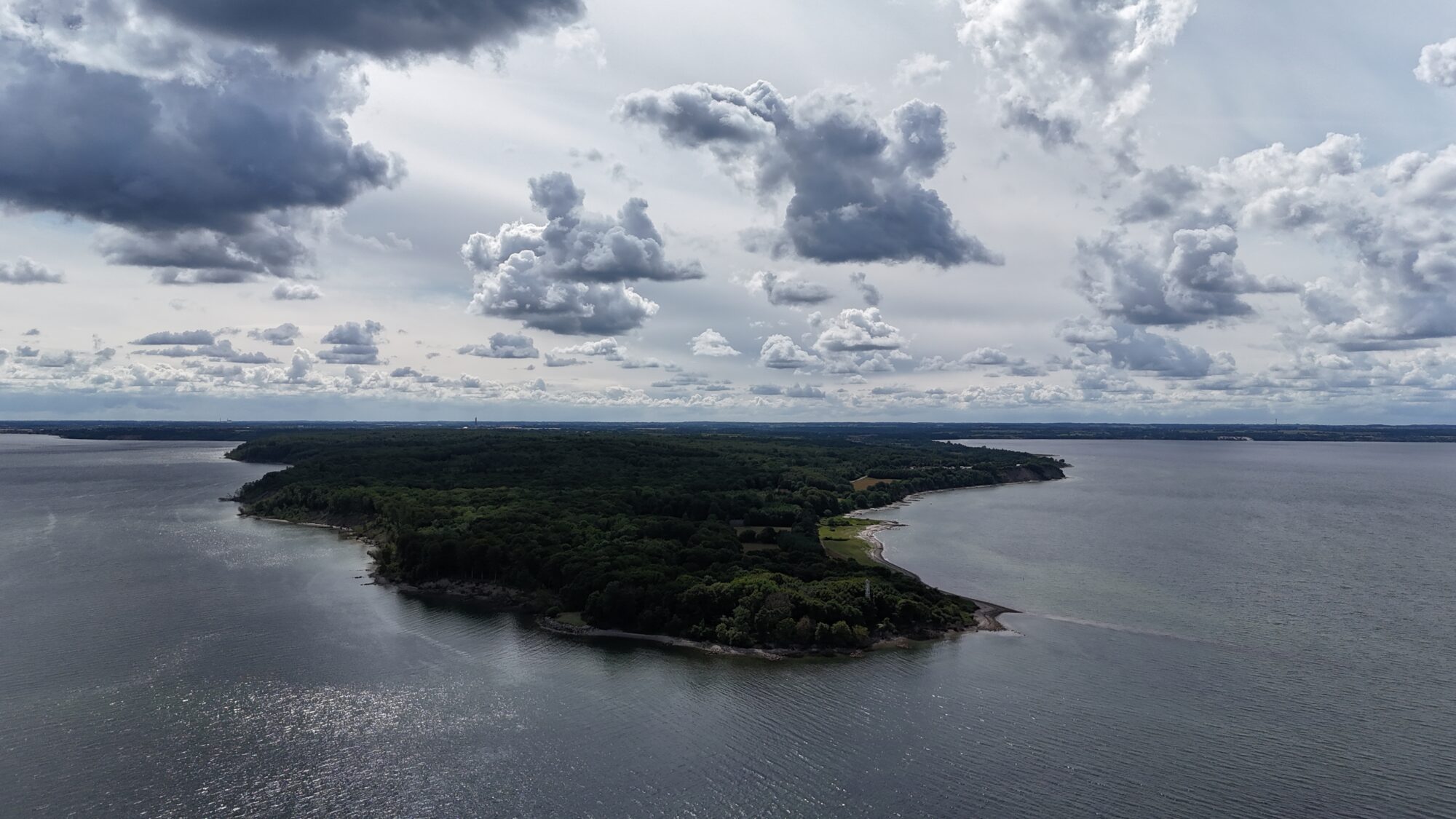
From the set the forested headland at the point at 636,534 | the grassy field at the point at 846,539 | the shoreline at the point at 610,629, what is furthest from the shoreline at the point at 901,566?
the forested headland at the point at 636,534

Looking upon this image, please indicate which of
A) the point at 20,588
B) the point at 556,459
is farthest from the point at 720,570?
the point at 556,459

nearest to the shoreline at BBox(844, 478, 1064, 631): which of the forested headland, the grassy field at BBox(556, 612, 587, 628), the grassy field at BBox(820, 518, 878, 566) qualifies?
the grassy field at BBox(820, 518, 878, 566)

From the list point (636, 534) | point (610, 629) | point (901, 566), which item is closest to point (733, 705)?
point (610, 629)

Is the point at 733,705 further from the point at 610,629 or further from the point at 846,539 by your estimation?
the point at 846,539

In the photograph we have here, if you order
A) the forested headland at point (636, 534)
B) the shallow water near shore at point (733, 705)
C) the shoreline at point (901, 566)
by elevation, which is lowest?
the shallow water near shore at point (733, 705)

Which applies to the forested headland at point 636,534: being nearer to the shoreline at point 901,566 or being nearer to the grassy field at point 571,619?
the grassy field at point 571,619

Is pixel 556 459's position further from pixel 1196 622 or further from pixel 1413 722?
pixel 1413 722

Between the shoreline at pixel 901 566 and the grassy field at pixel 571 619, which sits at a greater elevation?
the shoreline at pixel 901 566

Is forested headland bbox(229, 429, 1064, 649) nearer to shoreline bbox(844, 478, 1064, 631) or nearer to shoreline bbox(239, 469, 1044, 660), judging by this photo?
shoreline bbox(239, 469, 1044, 660)
